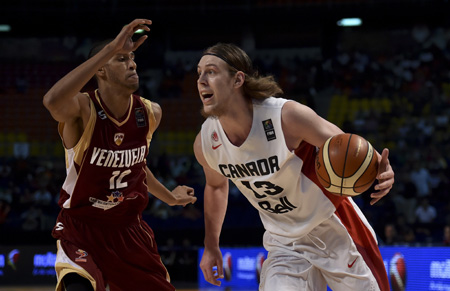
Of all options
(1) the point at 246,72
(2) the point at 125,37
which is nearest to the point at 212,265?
(1) the point at 246,72

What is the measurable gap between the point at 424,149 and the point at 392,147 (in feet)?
2.44

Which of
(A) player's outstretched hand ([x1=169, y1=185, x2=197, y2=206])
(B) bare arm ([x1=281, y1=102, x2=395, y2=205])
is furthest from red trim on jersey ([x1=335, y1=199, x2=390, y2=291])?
(A) player's outstretched hand ([x1=169, y1=185, x2=197, y2=206])

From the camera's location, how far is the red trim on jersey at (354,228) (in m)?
3.60

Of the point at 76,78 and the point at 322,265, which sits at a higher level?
the point at 76,78

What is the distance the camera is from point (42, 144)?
51.2ft

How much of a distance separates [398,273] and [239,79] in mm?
5098

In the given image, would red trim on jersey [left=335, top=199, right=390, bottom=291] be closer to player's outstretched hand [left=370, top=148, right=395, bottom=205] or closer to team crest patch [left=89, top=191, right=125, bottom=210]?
player's outstretched hand [left=370, top=148, right=395, bottom=205]

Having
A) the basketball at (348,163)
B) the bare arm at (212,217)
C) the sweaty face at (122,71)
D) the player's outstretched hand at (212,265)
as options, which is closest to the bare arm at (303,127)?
the basketball at (348,163)

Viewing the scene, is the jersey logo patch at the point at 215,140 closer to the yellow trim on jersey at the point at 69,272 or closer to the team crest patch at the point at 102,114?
the team crest patch at the point at 102,114

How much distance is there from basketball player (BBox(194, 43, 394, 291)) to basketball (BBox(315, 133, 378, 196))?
0.65 ft

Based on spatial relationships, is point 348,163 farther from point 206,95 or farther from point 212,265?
point 212,265

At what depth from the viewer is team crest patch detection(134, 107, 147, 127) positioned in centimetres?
446

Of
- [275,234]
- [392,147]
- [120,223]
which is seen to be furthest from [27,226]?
[275,234]

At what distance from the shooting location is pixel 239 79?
3.78m
